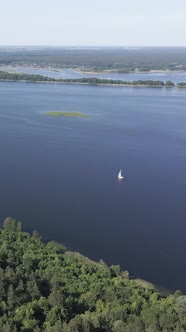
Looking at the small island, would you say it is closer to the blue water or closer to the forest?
the blue water

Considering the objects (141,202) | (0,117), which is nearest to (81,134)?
(0,117)

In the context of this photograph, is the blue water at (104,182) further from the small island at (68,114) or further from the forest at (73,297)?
the forest at (73,297)

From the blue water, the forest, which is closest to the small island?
the blue water

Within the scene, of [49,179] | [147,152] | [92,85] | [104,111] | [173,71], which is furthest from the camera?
[173,71]

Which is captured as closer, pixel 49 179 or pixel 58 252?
pixel 58 252

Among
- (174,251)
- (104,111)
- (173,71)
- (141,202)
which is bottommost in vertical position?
(174,251)

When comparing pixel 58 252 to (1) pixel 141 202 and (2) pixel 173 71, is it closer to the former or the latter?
(1) pixel 141 202

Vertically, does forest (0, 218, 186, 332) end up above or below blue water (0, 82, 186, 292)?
below
